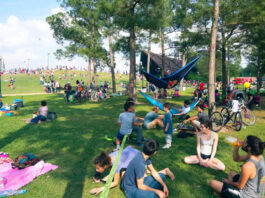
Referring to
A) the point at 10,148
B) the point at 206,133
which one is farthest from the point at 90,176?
the point at 10,148

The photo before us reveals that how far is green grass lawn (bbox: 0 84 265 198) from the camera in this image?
12.1 feet

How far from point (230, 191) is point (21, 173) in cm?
433

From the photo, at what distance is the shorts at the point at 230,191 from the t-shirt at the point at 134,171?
4.89 ft

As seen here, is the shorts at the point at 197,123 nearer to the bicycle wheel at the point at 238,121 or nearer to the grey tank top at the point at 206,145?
the bicycle wheel at the point at 238,121

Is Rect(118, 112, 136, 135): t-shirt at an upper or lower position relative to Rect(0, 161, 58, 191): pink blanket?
upper

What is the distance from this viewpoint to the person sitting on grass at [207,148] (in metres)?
4.20

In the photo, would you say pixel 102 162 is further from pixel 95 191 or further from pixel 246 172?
pixel 246 172

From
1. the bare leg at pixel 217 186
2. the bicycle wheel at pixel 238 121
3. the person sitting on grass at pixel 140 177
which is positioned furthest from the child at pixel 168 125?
the bicycle wheel at pixel 238 121

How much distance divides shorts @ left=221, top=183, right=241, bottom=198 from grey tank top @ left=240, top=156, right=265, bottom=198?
101mm

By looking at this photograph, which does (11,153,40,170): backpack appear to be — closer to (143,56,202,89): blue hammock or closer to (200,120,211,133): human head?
(200,120,211,133): human head

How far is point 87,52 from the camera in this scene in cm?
1555

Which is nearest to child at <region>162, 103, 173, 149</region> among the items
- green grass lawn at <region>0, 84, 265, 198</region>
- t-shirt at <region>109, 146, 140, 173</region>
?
green grass lawn at <region>0, 84, 265, 198</region>

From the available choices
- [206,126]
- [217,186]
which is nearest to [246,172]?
[217,186]

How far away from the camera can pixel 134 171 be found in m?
2.95
